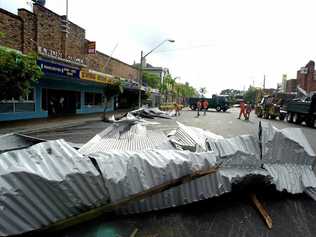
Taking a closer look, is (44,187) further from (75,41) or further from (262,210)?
(75,41)

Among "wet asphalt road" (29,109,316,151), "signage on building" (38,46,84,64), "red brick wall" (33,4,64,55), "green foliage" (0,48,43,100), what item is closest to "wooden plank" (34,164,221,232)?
A: "wet asphalt road" (29,109,316,151)

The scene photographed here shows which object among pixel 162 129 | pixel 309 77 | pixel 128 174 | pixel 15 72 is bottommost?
pixel 162 129

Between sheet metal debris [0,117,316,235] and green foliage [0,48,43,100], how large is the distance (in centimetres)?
755

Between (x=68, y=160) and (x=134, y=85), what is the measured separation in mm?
24874

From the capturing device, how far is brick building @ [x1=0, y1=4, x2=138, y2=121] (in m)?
14.0

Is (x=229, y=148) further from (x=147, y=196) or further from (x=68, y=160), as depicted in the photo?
(x=68, y=160)

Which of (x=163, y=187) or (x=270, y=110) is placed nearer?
(x=163, y=187)

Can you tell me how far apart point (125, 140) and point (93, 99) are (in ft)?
63.0

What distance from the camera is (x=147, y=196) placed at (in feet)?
10.8

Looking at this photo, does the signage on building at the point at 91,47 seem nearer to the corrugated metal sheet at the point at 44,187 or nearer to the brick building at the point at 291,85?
the corrugated metal sheet at the point at 44,187

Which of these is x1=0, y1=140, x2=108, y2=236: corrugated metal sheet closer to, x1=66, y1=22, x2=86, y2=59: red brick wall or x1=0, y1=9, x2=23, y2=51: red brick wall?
x1=0, y1=9, x2=23, y2=51: red brick wall

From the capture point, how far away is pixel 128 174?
10.5ft

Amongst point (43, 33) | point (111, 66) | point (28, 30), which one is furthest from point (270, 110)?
point (28, 30)

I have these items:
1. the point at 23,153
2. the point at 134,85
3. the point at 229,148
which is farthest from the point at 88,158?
the point at 134,85
